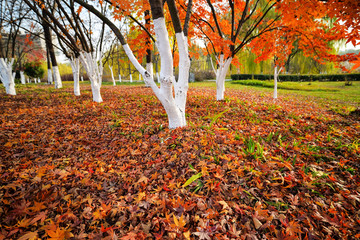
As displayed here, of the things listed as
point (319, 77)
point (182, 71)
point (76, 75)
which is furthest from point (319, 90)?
point (76, 75)

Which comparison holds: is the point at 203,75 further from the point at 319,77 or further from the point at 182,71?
the point at 182,71

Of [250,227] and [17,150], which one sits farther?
[17,150]

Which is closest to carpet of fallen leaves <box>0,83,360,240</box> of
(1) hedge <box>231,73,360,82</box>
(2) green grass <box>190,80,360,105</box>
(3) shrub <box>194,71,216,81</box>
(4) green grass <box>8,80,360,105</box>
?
(4) green grass <box>8,80,360,105</box>

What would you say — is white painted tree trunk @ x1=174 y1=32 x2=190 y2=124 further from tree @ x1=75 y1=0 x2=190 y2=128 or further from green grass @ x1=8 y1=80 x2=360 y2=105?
green grass @ x1=8 y1=80 x2=360 y2=105

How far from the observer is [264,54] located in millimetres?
6965

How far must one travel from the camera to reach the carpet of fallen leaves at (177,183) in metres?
1.66

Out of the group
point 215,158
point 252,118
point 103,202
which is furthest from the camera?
point 252,118

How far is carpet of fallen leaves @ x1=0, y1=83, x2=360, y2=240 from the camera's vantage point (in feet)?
5.43

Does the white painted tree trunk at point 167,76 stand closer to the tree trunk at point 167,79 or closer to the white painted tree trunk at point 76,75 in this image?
the tree trunk at point 167,79

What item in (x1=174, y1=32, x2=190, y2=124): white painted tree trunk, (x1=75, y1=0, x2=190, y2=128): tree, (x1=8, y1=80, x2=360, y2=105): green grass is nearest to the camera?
(x1=75, y1=0, x2=190, y2=128): tree

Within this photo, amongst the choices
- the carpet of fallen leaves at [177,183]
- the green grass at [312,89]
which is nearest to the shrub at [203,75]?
the green grass at [312,89]

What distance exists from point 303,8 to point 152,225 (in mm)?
6184

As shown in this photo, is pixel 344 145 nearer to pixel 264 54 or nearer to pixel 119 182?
pixel 119 182

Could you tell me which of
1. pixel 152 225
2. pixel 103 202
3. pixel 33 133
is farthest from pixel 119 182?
pixel 33 133
